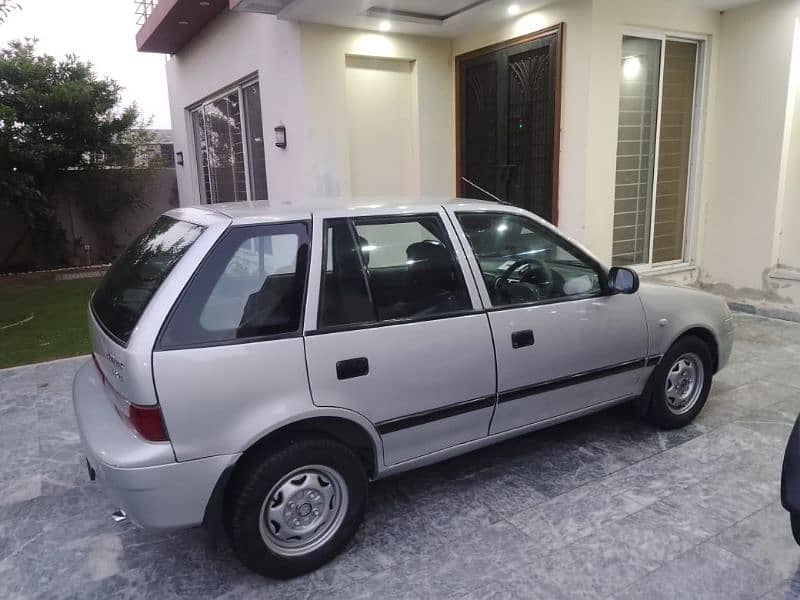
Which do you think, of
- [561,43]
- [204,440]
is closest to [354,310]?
[204,440]

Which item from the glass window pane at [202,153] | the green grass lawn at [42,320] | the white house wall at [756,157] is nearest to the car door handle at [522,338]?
the green grass lawn at [42,320]

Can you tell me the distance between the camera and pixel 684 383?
4008mm

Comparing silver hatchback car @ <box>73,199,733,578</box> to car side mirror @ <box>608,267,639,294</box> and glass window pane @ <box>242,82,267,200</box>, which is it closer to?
car side mirror @ <box>608,267,639,294</box>

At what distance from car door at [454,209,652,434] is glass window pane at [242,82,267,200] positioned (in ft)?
19.2

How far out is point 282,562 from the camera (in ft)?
8.52

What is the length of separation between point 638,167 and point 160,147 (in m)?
11.0

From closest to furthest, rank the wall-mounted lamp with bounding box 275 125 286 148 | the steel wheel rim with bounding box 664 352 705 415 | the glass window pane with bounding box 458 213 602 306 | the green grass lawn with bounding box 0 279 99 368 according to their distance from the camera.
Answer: the glass window pane with bounding box 458 213 602 306 < the steel wheel rim with bounding box 664 352 705 415 < the green grass lawn with bounding box 0 279 99 368 < the wall-mounted lamp with bounding box 275 125 286 148

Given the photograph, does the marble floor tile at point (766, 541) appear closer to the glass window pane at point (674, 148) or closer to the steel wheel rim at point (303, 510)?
the steel wheel rim at point (303, 510)

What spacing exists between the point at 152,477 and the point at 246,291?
2.71 feet

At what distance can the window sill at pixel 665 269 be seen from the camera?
7025 millimetres

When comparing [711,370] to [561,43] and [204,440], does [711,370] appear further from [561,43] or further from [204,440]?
[561,43]

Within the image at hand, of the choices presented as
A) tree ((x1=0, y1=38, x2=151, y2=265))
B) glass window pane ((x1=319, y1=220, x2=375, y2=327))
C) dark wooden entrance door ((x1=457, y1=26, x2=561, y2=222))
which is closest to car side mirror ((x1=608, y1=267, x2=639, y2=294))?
glass window pane ((x1=319, y1=220, x2=375, y2=327))

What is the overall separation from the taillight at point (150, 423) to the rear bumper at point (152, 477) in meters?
0.03

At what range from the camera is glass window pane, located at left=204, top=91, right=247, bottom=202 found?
9484 mm
